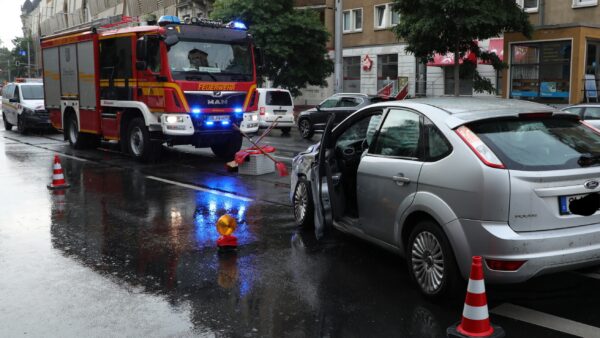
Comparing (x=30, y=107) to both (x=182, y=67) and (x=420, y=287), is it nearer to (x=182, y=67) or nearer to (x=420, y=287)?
(x=182, y=67)

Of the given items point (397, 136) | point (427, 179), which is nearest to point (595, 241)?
point (427, 179)

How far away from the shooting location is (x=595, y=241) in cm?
441

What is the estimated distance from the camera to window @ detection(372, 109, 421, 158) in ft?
16.8

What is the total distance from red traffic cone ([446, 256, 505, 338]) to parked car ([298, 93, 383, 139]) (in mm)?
17603

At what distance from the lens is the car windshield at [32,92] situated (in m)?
23.5

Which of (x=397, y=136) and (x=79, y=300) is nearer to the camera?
(x=79, y=300)

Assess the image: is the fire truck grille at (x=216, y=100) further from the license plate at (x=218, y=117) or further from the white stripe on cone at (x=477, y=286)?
the white stripe on cone at (x=477, y=286)

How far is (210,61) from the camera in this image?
13.2 m

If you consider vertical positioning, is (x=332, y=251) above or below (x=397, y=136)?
below

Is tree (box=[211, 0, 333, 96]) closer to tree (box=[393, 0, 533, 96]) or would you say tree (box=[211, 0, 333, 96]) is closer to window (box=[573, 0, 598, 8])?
tree (box=[393, 0, 533, 96])

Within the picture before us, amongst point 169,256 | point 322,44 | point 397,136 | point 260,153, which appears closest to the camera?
point 397,136

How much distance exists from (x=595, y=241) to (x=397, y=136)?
71.2 inches

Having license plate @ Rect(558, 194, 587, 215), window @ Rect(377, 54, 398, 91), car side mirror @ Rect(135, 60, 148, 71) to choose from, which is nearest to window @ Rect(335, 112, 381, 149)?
license plate @ Rect(558, 194, 587, 215)

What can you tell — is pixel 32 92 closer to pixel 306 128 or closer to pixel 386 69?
pixel 306 128
